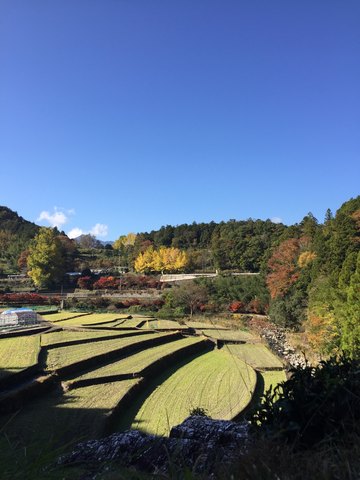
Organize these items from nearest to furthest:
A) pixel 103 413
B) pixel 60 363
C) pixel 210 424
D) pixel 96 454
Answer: pixel 96 454 → pixel 210 424 → pixel 103 413 → pixel 60 363

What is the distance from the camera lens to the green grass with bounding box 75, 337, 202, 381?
1586 centimetres

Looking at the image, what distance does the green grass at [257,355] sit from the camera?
68.0 ft

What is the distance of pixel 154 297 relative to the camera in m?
46.4

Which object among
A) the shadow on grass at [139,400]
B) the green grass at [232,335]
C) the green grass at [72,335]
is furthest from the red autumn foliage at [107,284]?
the shadow on grass at [139,400]

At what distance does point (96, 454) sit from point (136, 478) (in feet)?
6.64

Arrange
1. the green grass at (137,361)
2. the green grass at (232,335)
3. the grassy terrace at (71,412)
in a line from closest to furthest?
1. the grassy terrace at (71,412)
2. the green grass at (137,361)
3. the green grass at (232,335)

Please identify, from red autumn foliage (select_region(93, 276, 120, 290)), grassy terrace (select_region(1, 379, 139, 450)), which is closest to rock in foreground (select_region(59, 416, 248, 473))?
grassy terrace (select_region(1, 379, 139, 450))

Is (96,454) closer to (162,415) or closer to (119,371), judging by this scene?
(162,415)

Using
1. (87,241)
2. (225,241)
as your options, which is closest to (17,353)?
(225,241)

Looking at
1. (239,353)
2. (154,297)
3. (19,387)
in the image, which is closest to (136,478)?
(19,387)

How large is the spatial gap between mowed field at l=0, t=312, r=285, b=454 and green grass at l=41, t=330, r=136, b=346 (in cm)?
6

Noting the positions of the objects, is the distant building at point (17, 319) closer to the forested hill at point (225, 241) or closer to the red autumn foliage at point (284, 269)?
the red autumn foliage at point (284, 269)

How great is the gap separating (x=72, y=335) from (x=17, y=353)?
6082mm

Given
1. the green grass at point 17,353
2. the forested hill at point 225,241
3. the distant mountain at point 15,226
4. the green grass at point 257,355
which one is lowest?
the green grass at point 257,355
